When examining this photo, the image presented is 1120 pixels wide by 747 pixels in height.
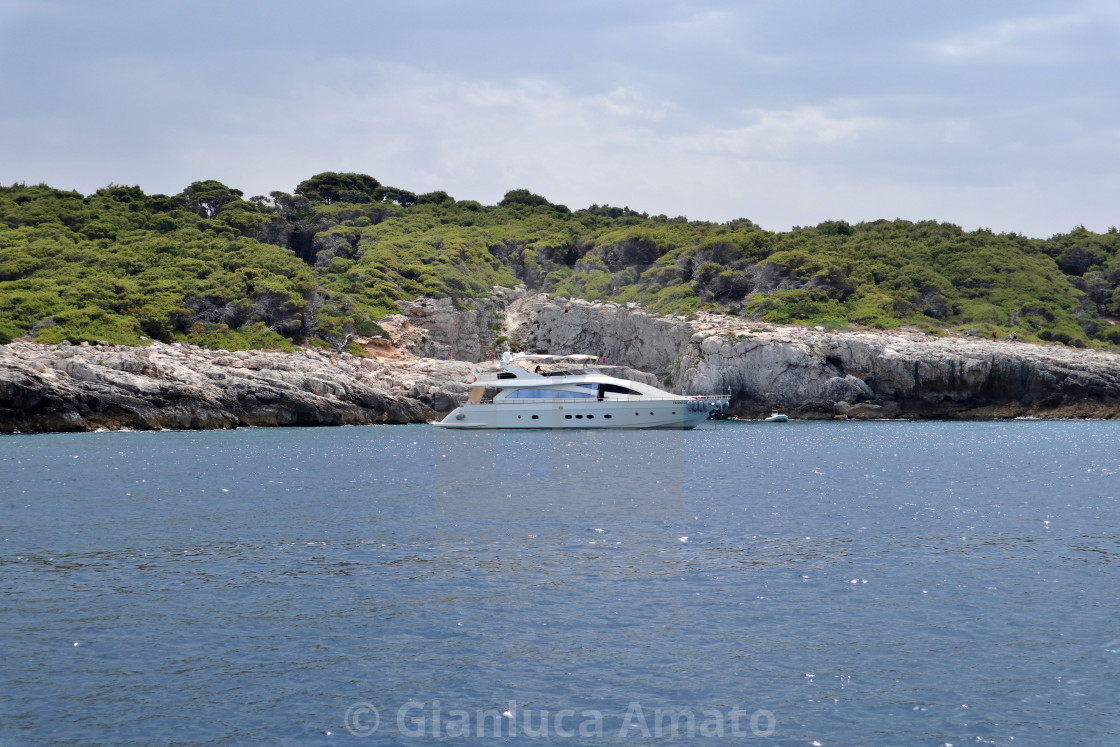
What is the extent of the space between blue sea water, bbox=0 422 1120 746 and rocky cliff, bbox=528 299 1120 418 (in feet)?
124

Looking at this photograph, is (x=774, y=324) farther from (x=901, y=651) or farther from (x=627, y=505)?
(x=901, y=651)

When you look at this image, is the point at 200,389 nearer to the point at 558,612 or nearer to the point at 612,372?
the point at 612,372

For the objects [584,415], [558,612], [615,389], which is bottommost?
[558,612]

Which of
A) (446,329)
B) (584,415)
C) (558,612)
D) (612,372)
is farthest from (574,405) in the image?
(558,612)

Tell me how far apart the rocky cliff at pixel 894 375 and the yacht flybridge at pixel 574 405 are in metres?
10.9

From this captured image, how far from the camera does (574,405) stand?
55125 millimetres

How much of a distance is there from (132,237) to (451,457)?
63.0 metres

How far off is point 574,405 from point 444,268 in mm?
39311

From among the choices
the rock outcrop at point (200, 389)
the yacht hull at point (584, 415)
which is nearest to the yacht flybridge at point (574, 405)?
the yacht hull at point (584, 415)

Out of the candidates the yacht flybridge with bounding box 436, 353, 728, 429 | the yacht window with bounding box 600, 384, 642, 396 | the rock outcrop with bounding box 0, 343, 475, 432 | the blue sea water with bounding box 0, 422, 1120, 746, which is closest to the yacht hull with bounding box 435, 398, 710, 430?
the yacht flybridge with bounding box 436, 353, 728, 429

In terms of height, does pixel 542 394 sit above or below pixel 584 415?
above

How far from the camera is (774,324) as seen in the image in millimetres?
74438

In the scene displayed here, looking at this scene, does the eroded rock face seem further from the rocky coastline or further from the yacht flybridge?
the yacht flybridge

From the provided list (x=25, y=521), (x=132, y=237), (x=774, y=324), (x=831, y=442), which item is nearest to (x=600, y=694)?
(x=25, y=521)
